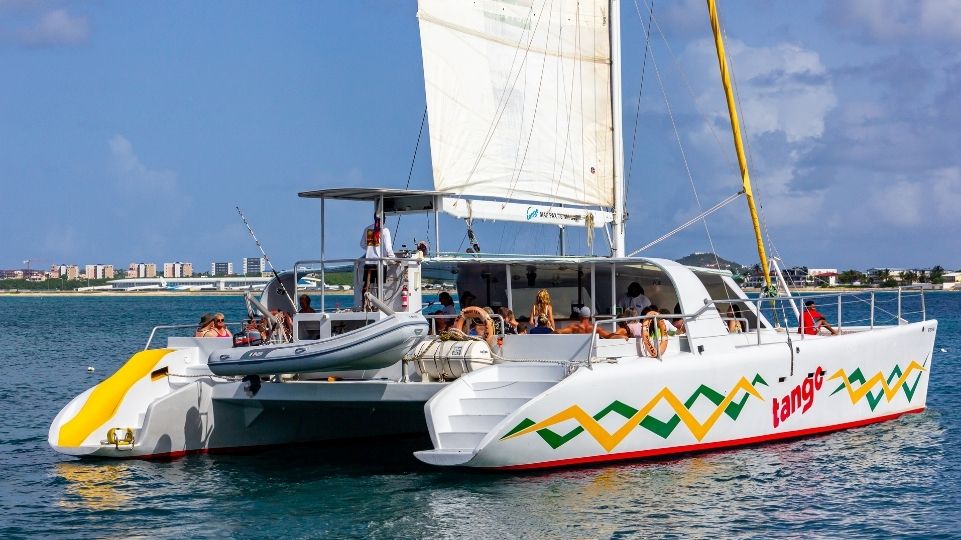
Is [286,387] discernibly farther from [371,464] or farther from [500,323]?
[500,323]

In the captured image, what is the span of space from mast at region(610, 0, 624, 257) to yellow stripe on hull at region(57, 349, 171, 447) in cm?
657

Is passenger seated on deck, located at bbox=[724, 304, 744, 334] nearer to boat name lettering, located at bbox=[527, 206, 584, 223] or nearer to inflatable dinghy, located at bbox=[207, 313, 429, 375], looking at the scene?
boat name lettering, located at bbox=[527, 206, 584, 223]

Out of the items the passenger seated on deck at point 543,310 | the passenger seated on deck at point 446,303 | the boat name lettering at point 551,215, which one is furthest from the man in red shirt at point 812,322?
the passenger seated on deck at point 446,303

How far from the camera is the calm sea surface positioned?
11.3 m

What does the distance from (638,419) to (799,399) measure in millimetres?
3122

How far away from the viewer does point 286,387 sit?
13.9 m

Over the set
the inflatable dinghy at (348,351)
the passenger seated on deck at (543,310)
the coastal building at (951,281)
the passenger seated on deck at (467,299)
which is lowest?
the inflatable dinghy at (348,351)

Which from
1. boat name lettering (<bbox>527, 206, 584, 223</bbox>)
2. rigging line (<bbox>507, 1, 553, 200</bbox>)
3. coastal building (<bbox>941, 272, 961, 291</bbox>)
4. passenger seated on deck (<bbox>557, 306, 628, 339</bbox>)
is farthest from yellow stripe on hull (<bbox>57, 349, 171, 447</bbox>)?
coastal building (<bbox>941, 272, 961, 291</bbox>)

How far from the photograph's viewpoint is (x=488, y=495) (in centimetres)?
1225

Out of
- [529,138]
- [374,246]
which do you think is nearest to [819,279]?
[529,138]

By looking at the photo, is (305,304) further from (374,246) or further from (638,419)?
(638,419)

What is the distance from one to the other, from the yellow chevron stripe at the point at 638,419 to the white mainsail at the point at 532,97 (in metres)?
4.60

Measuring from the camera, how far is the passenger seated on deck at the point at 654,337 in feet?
44.8

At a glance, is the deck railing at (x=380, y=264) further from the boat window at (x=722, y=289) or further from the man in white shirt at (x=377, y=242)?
the boat window at (x=722, y=289)
